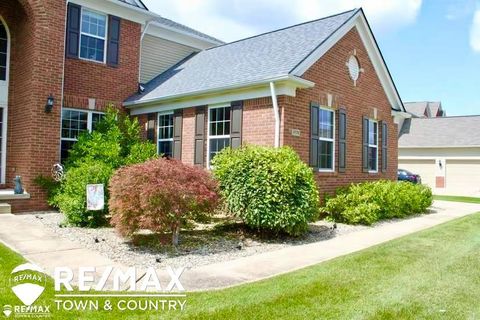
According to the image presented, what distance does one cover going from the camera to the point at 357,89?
1365 cm

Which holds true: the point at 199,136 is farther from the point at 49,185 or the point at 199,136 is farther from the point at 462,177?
the point at 462,177

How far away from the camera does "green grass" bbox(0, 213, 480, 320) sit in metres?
4.47

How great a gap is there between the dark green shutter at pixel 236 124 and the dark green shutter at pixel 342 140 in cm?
329

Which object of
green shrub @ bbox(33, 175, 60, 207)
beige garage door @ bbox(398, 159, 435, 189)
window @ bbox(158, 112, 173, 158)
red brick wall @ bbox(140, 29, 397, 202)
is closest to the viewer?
red brick wall @ bbox(140, 29, 397, 202)

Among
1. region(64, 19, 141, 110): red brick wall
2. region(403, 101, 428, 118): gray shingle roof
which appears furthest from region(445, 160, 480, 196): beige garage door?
region(64, 19, 141, 110): red brick wall

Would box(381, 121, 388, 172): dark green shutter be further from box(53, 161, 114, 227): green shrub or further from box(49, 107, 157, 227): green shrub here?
box(53, 161, 114, 227): green shrub

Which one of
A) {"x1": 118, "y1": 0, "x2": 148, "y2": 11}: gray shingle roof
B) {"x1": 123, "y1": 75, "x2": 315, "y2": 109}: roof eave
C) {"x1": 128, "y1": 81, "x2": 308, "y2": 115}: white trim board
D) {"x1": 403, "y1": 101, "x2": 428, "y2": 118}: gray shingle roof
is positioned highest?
{"x1": 403, "y1": 101, "x2": 428, "y2": 118}: gray shingle roof

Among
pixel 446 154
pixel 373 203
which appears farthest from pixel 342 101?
pixel 446 154

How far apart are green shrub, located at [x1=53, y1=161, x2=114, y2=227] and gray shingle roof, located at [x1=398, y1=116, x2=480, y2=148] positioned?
28.2m

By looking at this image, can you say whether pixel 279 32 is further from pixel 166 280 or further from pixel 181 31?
pixel 166 280

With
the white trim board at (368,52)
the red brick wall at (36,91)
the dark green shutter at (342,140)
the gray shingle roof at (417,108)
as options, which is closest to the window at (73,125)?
the red brick wall at (36,91)

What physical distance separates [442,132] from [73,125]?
1146 inches

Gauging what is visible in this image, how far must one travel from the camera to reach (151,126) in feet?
46.4

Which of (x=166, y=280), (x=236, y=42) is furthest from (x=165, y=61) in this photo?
(x=166, y=280)
